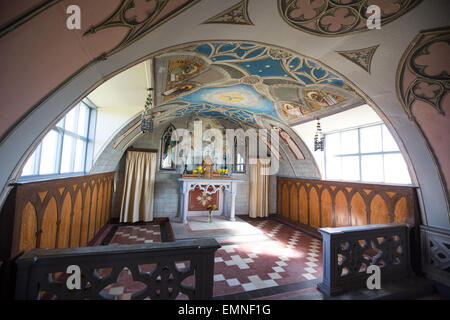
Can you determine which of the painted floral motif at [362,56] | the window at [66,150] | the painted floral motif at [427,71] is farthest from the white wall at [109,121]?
the painted floral motif at [427,71]

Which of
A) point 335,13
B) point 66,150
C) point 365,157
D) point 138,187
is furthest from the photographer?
point 138,187

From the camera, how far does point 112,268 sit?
158 centimetres

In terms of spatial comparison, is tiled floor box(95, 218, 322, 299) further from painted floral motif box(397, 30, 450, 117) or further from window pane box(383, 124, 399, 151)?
painted floral motif box(397, 30, 450, 117)

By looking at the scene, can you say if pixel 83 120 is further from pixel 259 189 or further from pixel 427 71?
pixel 259 189

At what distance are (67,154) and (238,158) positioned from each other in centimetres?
626

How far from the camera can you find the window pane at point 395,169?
4176 mm

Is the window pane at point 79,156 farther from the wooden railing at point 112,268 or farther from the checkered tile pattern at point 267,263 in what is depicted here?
the checkered tile pattern at point 267,263

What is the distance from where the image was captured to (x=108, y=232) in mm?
5773

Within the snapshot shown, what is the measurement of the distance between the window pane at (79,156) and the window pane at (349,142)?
6734mm

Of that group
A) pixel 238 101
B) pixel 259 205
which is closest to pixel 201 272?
pixel 238 101

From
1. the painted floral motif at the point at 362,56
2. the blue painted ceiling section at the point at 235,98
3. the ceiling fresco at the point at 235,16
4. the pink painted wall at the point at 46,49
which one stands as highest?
the blue painted ceiling section at the point at 235,98

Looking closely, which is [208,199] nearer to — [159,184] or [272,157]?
[159,184]

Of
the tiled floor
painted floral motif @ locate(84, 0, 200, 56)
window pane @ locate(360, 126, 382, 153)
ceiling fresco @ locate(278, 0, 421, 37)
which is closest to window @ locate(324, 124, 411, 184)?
window pane @ locate(360, 126, 382, 153)

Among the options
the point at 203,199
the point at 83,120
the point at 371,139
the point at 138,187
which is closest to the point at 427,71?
the point at 371,139
